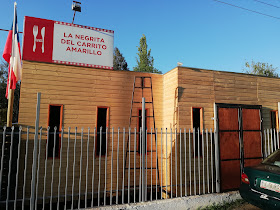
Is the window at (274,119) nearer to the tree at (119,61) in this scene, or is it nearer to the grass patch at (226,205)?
the grass patch at (226,205)

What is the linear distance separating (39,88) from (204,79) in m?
6.00

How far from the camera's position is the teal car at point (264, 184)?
3961mm

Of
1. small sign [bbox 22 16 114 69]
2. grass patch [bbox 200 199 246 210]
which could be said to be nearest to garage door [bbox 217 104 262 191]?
grass patch [bbox 200 199 246 210]

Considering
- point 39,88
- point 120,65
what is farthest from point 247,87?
point 120,65

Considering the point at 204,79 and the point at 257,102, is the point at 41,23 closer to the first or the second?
Result: the point at 204,79

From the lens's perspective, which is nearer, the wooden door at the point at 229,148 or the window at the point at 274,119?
the wooden door at the point at 229,148

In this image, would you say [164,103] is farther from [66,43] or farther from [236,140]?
[66,43]

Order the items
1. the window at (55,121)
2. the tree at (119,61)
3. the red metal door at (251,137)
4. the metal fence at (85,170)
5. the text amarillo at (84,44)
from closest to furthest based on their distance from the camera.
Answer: the metal fence at (85,170)
the window at (55,121)
the red metal door at (251,137)
the text amarillo at (84,44)
the tree at (119,61)

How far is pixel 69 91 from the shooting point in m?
6.94

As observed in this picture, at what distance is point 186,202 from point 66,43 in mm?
6658

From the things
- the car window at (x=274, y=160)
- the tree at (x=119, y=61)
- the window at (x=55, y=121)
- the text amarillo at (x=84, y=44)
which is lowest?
the car window at (x=274, y=160)

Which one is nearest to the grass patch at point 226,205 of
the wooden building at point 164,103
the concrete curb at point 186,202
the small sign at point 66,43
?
the concrete curb at point 186,202

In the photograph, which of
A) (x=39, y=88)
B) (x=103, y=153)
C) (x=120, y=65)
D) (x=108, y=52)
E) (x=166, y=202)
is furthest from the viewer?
(x=120, y=65)

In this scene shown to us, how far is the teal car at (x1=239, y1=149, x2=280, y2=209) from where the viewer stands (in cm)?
396
